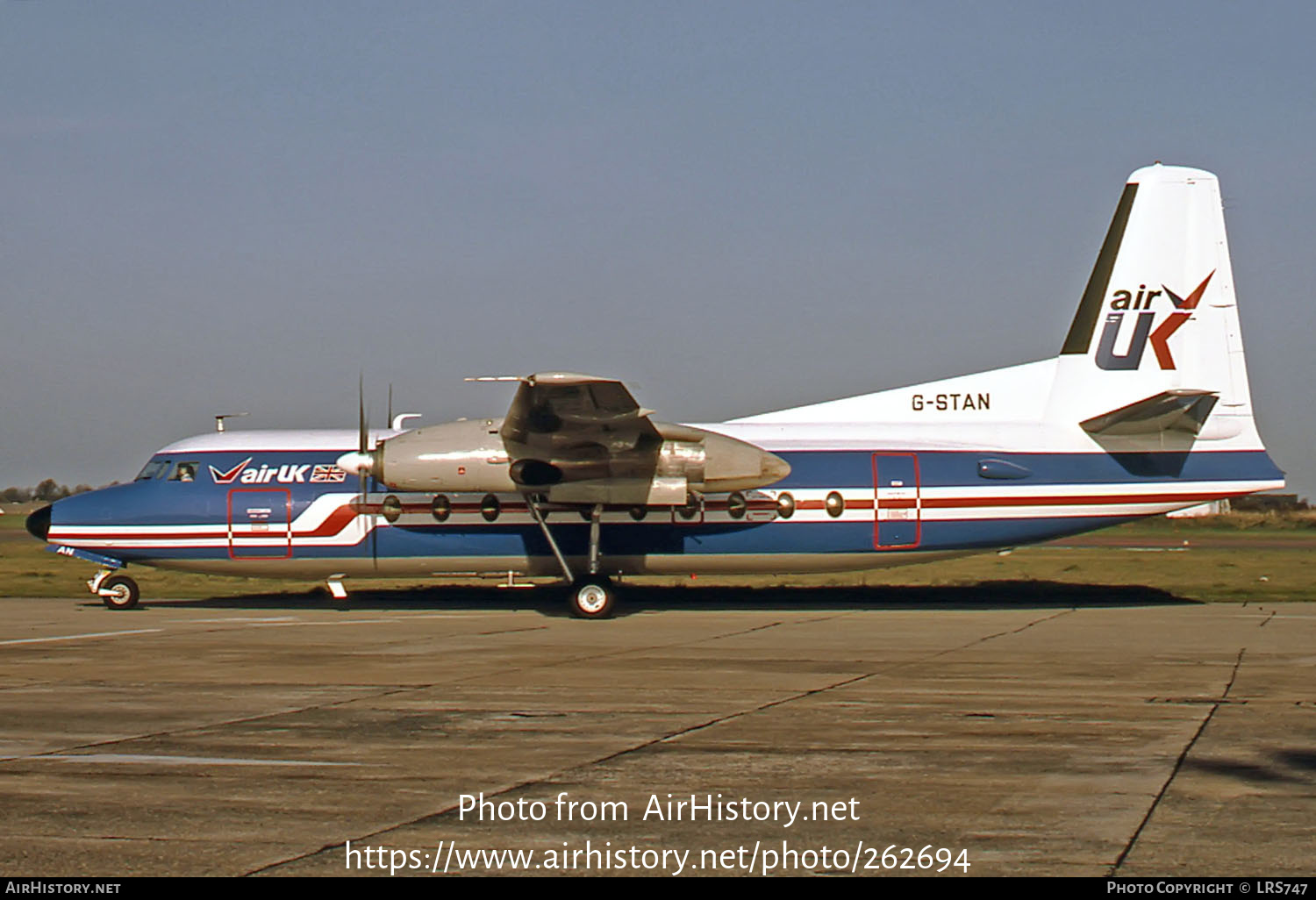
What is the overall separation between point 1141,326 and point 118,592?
1796cm

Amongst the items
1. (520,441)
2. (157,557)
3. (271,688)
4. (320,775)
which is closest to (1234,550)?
(520,441)

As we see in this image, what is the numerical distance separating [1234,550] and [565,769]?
40.8 meters

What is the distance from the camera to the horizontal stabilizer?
63.0 ft

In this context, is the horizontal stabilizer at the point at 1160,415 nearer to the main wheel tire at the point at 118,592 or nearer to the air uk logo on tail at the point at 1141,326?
the air uk logo on tail at the point at 1141,326

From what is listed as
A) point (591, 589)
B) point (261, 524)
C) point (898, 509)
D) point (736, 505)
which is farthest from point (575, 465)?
point (261, 524)

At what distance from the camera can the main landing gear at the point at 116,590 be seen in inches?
893

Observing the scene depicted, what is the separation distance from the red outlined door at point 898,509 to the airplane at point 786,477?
0.10ft

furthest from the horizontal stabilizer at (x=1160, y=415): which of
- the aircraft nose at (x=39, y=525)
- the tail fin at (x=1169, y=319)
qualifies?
the aircraft nose at (x=39, y=525)

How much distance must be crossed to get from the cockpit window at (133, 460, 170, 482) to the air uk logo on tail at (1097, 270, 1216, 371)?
15.8 meters

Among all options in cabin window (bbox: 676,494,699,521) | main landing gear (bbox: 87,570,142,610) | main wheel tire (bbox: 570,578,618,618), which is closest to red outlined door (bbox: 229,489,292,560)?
main landing gear (bbox: 87,570,142,610)

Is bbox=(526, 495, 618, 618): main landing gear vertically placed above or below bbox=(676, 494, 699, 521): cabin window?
below

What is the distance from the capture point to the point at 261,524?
21.6 meters

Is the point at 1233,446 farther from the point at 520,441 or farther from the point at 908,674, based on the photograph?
the point at 520,441

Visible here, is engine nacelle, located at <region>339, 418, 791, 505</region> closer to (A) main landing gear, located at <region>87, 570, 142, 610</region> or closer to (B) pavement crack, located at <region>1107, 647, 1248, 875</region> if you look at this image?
(A) main landing gear, located at <region>87, 570, 142, 610</region>
